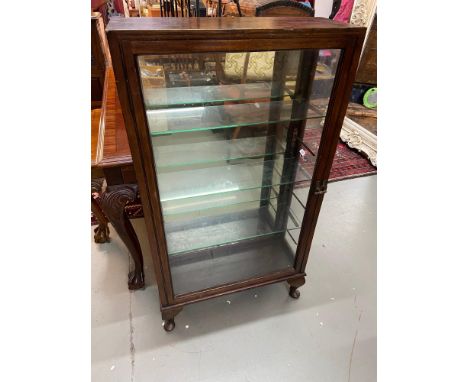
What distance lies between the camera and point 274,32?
2.07 feet

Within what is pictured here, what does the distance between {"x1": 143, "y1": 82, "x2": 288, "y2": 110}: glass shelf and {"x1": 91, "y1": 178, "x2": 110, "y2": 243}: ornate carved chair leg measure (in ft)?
2.22

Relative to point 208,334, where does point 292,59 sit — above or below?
above

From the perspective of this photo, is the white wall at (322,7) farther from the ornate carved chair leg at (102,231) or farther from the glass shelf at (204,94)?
the ornate carved chair leg at (102,231)

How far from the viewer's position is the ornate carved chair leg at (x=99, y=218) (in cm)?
134

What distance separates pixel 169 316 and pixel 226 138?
2.27 feet

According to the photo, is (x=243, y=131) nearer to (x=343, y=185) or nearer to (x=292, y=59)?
(x=292, y=59)

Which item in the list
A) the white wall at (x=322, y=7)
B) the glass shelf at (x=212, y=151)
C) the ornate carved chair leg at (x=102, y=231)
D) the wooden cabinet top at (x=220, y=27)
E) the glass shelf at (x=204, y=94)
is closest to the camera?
the wooden cabinet top at (x=220, y=27)

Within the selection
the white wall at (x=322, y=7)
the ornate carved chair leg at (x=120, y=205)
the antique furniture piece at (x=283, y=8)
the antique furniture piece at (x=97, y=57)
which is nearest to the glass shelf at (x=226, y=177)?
the ornate carved chair leg at (x=120, y=205)

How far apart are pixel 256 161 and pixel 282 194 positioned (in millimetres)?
182

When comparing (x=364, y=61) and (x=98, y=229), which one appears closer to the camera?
Result: (x=98, y=229)

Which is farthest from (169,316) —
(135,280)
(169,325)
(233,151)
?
(233,151)

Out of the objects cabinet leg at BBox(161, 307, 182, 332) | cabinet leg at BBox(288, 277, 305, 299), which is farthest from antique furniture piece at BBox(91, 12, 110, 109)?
cabinet leg at BBox(288, 277, 305, 299)

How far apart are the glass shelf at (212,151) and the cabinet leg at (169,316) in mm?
540

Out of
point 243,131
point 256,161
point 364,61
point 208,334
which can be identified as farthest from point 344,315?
point 364,61
